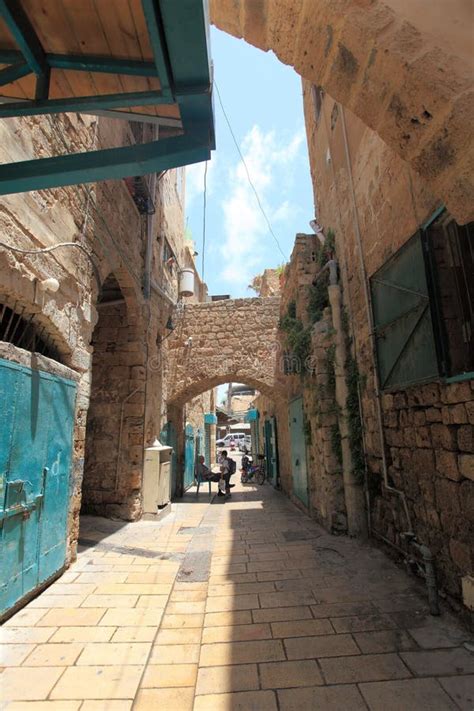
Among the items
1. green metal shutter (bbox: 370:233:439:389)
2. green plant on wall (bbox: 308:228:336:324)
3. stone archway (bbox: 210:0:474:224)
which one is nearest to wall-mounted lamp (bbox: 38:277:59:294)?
stone archway (bbox: 210:0:474:224)

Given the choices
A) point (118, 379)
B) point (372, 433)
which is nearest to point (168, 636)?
point (372, 433)

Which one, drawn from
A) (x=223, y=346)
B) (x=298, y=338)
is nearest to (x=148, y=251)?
(x=298, y=338)

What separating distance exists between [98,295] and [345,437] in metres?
3.90

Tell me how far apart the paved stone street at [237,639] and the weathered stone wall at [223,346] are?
5.38m

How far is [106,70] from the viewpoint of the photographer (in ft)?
5.94

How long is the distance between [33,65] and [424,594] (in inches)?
176

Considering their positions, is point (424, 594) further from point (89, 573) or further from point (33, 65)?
point (33, 65)

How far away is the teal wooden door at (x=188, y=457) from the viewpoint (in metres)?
11.0

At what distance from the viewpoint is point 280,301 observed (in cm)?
949

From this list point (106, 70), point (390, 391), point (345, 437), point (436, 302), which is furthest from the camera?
point (345, 437)

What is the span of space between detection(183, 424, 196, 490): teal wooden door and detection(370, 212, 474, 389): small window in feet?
27.6

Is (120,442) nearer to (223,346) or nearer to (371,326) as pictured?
(223,346)

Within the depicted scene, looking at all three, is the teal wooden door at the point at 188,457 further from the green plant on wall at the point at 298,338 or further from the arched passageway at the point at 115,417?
the green plant on wall at the point at 298,338

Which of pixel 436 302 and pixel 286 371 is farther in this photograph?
pixel 286 371
